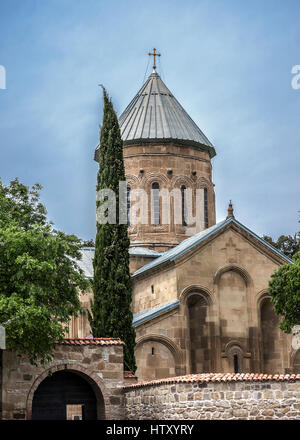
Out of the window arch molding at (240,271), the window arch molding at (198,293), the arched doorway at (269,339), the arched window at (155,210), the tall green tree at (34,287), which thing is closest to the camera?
the tall green tree at (34,287)

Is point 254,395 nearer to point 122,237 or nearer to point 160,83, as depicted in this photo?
point 122,237

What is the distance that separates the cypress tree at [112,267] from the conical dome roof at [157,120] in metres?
8.82

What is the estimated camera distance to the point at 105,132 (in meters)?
28.4

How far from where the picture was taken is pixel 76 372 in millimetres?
21125

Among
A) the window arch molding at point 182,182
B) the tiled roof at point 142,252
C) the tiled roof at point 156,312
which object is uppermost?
the window arch molding at point 182,182

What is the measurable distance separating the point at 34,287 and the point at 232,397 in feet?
19.5

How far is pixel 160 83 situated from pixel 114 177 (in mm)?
14428

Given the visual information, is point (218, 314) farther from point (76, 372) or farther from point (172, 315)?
point (76, 372)

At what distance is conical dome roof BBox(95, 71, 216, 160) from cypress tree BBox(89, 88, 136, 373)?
8.82m

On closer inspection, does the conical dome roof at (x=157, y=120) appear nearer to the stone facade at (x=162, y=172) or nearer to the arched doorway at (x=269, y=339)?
the stone facade at (x=162, y=172)

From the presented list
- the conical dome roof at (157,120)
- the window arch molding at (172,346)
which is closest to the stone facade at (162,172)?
the conical dome roof at (157,120)

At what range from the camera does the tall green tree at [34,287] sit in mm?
19469

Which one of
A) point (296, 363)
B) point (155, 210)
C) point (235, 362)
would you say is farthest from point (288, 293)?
point (155, 210)
